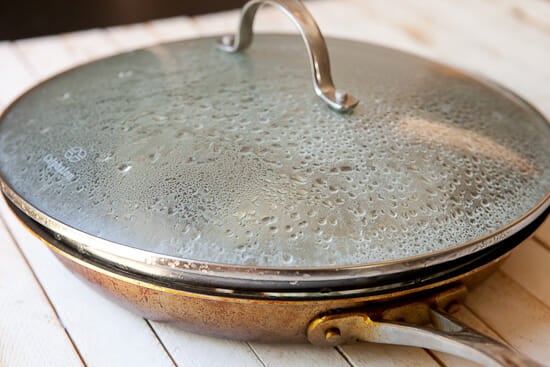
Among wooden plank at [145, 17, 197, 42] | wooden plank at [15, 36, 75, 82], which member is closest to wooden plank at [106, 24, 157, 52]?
wooden plank at [145, 17, 197, 42]

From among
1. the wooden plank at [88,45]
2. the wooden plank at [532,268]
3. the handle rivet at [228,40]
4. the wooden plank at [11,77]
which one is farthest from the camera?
the wooden plank at [88,45]

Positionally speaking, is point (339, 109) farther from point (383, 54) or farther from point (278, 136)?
point (383, 54)

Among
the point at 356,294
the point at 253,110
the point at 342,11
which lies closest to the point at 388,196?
the point at 356,294

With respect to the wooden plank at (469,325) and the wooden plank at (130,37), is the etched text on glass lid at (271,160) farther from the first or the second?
the wooden plank at (130,37)

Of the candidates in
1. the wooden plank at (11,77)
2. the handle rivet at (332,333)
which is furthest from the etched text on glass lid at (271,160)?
the wooden plank at (11,77)

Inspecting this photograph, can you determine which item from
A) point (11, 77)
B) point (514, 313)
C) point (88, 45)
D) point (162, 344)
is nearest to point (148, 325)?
point (162, 344)

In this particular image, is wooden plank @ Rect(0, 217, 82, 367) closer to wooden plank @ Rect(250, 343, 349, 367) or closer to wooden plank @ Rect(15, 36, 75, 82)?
wooden plank @ Rect(250, 343, 349, 367)
